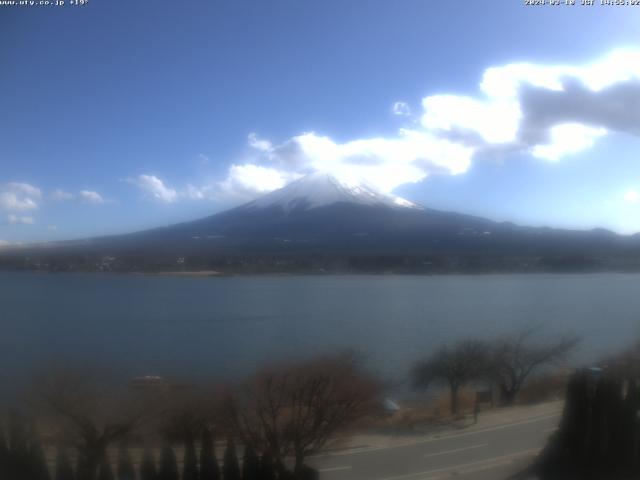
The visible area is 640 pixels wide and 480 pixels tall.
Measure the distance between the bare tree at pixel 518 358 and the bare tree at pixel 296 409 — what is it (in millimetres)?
1302

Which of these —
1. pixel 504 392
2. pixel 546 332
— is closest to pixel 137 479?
pixel 504 392

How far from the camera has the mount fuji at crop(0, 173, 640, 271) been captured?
4746mm

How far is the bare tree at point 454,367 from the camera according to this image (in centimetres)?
373

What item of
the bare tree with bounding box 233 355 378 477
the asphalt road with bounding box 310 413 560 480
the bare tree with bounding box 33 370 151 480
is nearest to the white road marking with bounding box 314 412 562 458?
the asphalt road with bounding box 310 413 560 480

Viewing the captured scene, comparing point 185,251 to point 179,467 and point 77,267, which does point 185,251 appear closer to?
point 77,267

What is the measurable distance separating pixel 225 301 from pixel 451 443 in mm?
2404

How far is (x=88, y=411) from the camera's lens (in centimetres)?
289

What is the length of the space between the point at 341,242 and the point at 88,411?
120 inches

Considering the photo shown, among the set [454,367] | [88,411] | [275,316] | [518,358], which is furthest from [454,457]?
[88,411]

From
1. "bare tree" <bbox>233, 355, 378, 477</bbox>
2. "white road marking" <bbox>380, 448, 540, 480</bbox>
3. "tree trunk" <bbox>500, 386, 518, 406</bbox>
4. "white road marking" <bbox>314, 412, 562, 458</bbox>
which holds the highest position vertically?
"bare tree" <bbox>233, 355, 378, 477</bbox>

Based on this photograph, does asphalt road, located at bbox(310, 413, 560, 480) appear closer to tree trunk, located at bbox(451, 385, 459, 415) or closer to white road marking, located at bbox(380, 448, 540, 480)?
white road marking, located at bbox(380, 448, 540, 480)

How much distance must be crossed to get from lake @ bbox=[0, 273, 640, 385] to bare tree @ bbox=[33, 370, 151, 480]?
0.64ft

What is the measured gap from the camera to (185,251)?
16.9ft

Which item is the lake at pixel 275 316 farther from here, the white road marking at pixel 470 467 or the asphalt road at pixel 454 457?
the white road marking at pixel 470 467
